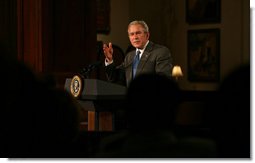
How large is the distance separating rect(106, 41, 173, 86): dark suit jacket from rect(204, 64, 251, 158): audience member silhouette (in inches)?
6.9

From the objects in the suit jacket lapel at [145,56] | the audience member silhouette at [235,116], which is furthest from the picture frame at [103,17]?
the audience member silhouette at [235,116]

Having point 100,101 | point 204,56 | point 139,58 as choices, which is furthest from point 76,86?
point 204,56

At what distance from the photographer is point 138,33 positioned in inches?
33.6

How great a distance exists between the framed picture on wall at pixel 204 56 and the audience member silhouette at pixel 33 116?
0.35m

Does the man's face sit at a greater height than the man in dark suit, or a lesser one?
greater

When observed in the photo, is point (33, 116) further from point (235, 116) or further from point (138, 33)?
point (235, 116)

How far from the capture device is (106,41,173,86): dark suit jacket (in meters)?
0.84

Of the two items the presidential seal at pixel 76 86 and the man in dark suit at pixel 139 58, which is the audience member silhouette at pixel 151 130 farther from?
the presidential seal at pixel 76 86

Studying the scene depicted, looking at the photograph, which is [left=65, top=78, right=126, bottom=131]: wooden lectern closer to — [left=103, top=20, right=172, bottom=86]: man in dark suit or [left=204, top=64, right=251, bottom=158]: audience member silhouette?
[left=103, top=20, right=172, bottom=86]: man in dark suit

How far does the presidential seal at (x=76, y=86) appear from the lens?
866mm

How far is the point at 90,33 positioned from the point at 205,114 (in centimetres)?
39

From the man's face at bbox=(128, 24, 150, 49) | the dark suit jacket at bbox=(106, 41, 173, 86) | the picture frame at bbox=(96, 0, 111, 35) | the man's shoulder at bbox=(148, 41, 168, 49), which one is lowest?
the dark suit jacket at bbox=(106, 41, 173, 86)

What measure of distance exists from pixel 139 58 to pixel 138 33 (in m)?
0.07

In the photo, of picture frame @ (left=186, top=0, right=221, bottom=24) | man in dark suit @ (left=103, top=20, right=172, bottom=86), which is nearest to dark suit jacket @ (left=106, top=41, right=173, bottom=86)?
man in dark suit @ (left=103, top=20, right=172, bottom=86)
